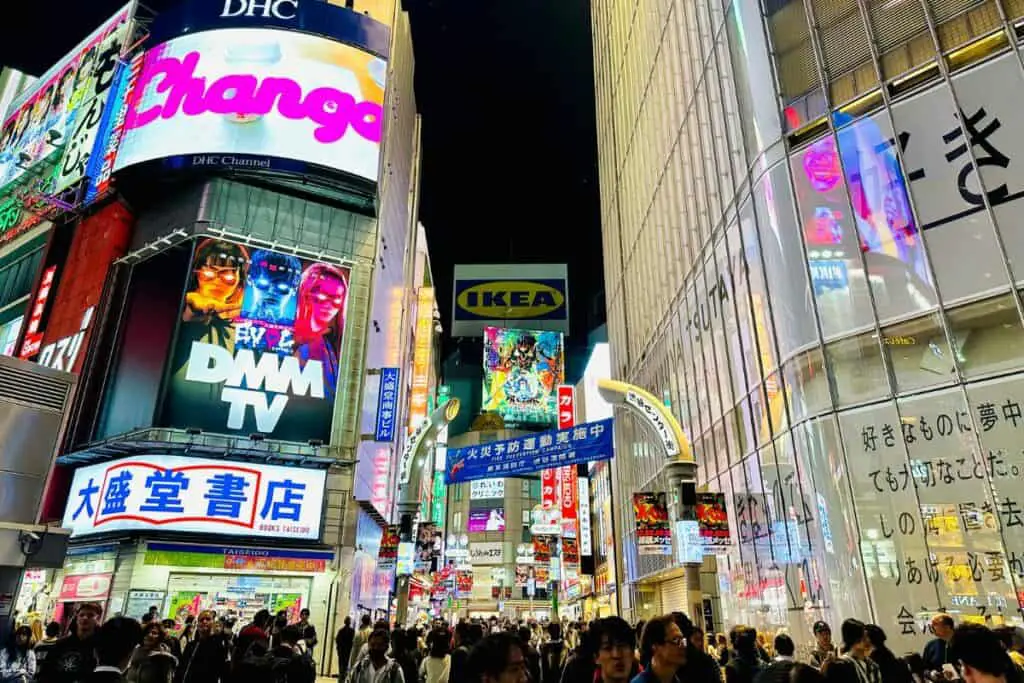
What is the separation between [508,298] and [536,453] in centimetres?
2520

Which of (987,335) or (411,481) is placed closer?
(987,335)

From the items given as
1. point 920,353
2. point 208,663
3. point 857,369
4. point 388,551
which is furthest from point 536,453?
point 208,663

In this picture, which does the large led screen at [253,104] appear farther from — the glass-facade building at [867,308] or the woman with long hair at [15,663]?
the woman with long hair at [15,663]

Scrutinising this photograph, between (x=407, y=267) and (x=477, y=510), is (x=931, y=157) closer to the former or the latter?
(x=407, y=267)

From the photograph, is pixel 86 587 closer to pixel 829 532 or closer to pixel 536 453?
pixel 536 453

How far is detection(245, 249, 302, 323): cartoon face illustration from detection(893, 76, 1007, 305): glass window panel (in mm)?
19462

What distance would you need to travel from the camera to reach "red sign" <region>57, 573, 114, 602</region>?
19542 millimetres

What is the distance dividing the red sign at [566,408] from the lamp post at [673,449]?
32638 millimetres

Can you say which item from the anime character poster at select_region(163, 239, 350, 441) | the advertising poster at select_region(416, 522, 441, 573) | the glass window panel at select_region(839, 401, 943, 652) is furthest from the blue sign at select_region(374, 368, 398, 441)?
the glass window panel at select_region(839, 401, 943, 652)

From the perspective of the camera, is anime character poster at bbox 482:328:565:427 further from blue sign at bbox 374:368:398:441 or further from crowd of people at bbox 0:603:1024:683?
crowd of people at bbox 0:603:1024:683

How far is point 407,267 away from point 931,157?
2973 cm

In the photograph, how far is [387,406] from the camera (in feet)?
84.8

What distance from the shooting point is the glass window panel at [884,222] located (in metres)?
11.2

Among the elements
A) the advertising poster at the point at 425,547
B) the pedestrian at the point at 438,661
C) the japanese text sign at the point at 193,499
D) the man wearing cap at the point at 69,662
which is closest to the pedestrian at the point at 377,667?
the pedestrian at the point at 438,661
